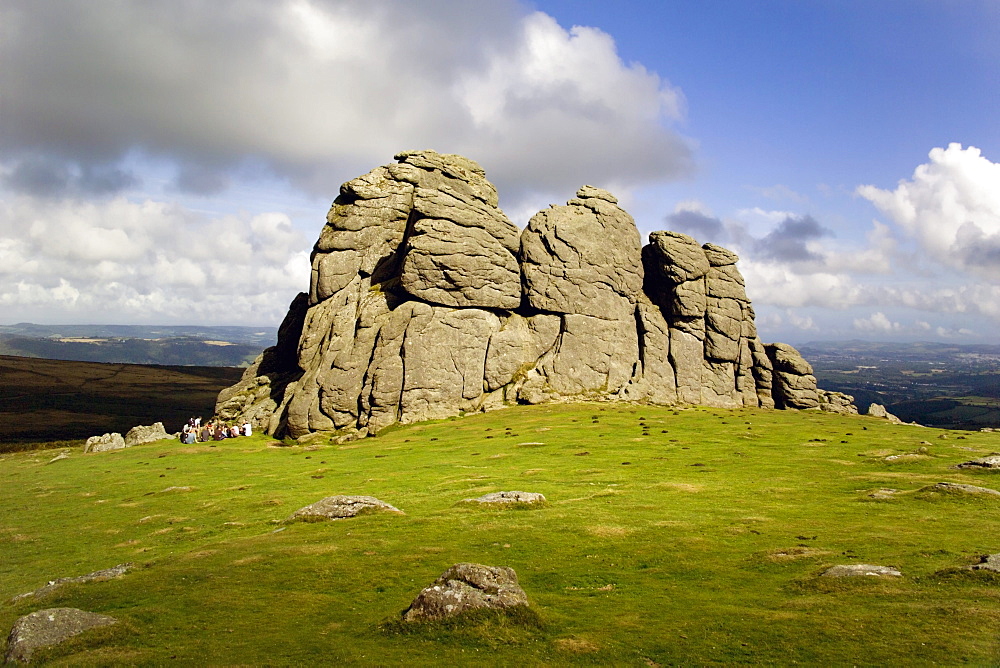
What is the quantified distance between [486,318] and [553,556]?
70693 millimetres

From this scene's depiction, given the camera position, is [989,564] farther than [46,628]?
Yes

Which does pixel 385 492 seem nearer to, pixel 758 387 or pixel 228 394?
pixel 228 394

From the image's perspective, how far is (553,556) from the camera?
25.5 metres

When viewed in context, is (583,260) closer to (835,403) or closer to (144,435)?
(835,403)

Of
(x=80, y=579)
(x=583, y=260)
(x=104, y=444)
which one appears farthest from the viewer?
(x=583, y=260)

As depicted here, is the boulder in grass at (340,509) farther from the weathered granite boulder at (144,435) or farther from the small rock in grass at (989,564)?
the weathered granite boulder at (144,435)

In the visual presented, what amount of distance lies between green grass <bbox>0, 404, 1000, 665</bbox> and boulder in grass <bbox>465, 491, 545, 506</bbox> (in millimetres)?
945

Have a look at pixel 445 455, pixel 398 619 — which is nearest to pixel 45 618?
pixel 398 619

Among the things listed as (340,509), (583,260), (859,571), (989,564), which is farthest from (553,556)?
(583,260)

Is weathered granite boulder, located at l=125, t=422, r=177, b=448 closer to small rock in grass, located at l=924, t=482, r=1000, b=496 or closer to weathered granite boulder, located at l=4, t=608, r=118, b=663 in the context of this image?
weathered granite boulder, located at l=4, t=608, r=118, b=663

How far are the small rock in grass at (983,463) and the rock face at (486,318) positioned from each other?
58.5m

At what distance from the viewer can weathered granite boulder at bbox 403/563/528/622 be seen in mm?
18047

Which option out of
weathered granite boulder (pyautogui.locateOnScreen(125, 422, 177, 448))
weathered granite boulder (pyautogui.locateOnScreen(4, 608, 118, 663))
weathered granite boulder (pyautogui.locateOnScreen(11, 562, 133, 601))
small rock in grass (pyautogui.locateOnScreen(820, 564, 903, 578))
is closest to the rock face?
weathered granite boulder (pyautogui.locateOnScreen(125, 422, 177, 448))

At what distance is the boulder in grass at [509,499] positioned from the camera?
34.5 meters
